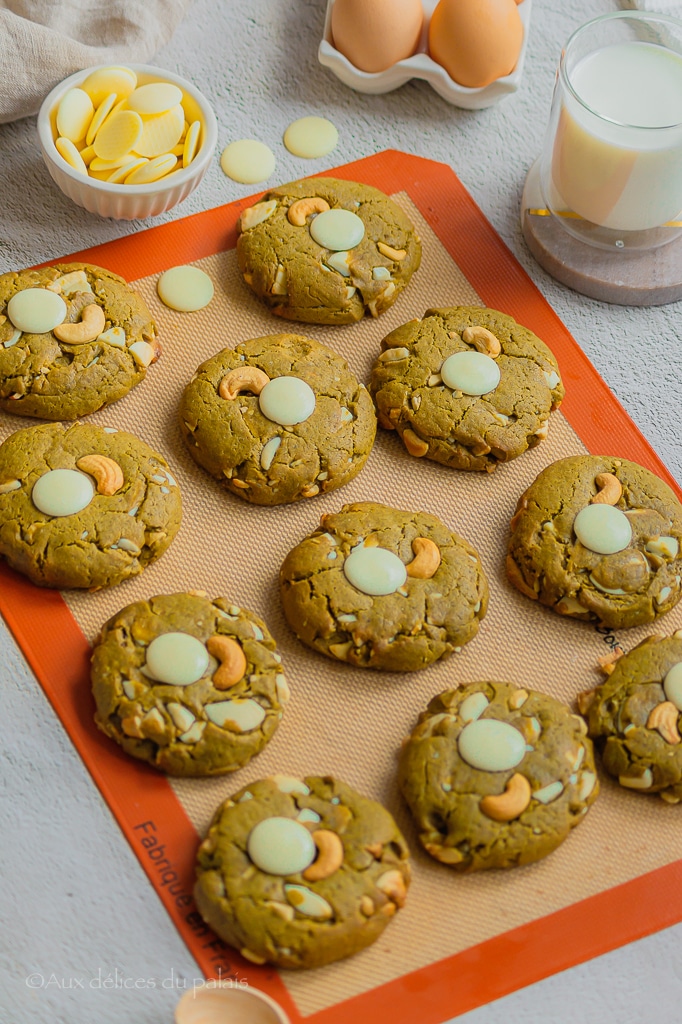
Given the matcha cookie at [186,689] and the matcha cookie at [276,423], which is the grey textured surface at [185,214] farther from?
the matcha cookie at [276,423]

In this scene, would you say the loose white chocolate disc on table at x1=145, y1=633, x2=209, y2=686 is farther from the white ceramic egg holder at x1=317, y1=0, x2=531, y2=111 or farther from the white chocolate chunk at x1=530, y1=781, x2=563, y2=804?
the white ceramic egg holder at x1=317, y1=0, x2=531, y2=111

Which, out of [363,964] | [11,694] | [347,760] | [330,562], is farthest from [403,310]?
[363,964]

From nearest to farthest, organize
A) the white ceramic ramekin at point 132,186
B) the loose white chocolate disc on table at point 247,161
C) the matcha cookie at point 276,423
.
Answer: the matcha cookie at point 276,423 < the white ceramic ramekin at point 132,186 < the loose white chocolate disc on table at point 247,161

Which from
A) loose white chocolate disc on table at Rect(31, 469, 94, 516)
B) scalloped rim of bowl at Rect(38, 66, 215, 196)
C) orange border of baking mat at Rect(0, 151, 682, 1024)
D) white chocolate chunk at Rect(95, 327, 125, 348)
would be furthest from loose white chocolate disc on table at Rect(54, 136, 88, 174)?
orange border of baking mat at Rect(0, 151, 682, 1024)

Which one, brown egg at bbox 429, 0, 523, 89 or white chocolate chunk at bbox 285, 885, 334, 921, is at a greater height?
brown egg at bbox 429, 0, 523, 89

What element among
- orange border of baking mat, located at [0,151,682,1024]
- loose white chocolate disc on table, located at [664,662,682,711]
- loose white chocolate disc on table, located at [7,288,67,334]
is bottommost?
orange border of baking mat, located at [0,151,682,1024]

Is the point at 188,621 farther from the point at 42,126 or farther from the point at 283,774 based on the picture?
the point at 42,126

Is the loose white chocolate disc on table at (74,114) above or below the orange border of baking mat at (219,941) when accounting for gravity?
above

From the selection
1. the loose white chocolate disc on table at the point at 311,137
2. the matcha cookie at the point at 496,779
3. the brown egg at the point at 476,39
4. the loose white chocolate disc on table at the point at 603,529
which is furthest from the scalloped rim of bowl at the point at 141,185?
the matcha cookie at the point at 496,779
